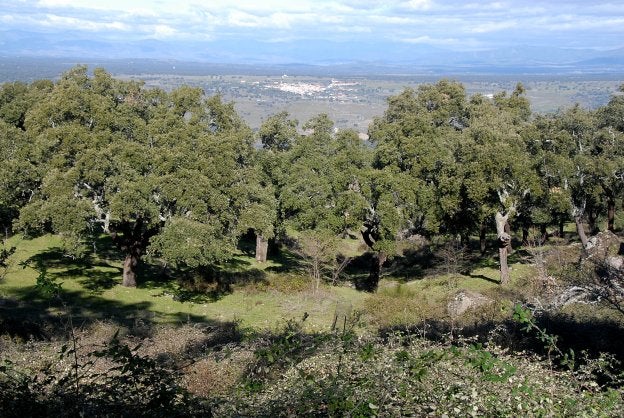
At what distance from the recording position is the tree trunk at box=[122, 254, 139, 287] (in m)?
25.0

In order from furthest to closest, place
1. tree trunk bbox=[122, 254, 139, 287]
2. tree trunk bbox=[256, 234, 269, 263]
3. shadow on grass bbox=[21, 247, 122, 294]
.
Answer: tree trunk bbox=[256, 234, 269, 263]
tree trunk bbox=[122, 254, 139, 287]
shadow on grass bbox=[21, 247, 122, 294]

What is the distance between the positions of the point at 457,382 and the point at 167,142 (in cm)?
2150

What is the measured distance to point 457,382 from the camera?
6.50 m

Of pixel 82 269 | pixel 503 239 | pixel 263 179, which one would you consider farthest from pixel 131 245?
pixel 503 239

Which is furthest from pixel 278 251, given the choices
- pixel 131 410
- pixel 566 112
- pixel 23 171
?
pixel 131 410

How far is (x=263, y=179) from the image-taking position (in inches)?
1266

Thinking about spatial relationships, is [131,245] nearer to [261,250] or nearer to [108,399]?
[261,250]

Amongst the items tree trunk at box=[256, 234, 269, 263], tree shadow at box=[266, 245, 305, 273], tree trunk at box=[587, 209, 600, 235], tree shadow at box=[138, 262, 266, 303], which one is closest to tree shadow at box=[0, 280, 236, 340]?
tree shadow at box=[138, 262, 266, 303]

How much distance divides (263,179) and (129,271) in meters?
10.1

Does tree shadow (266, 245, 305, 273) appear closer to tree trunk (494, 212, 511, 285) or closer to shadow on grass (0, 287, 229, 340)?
shadow on grass (0, 287, 229, 340)

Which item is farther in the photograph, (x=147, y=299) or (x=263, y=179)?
(x=263, y=179)

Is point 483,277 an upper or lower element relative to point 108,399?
lower

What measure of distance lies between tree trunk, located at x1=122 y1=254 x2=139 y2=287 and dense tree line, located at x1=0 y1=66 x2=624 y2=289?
1.8 inches

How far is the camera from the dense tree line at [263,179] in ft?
75.1
